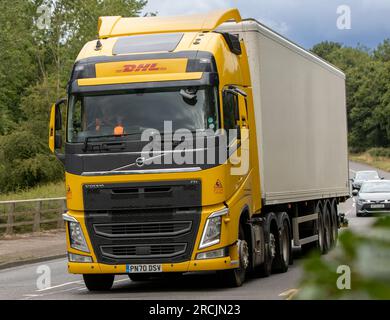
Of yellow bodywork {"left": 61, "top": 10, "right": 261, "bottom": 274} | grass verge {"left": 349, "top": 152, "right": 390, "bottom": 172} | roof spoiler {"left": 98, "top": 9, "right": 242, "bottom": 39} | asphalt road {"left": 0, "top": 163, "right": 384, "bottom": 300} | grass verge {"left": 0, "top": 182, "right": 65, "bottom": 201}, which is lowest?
grass verge {"left": 349, "top": 152, "right": 390, "bottom": 172}

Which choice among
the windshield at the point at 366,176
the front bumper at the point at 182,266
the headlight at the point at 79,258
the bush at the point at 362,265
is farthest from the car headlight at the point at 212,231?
the windshield at the point at 366,176

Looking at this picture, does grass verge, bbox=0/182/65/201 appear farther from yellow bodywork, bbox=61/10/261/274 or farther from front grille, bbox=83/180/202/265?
front grille, bbox=83/180/202/265

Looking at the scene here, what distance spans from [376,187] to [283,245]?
27.0m

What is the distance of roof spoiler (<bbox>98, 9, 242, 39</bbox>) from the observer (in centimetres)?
1491

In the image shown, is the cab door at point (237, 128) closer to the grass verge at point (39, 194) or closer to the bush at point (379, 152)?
the grass verge at point (39, 194)

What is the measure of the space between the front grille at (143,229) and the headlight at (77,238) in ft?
0.78

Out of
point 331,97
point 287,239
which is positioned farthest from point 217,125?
point 331,97

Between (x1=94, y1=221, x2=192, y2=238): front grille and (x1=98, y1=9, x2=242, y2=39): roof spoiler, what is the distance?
2.94 meters

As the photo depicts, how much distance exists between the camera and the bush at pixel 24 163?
163 feet

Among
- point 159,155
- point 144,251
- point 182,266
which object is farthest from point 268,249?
point 159,155

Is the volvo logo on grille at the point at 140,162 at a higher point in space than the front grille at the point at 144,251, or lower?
higher

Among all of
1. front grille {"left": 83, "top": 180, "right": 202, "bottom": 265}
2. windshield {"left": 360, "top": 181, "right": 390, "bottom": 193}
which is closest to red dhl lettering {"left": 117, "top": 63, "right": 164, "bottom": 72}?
front grille {"left": 83, "top": 180, "right": 202, "bottom": 265}

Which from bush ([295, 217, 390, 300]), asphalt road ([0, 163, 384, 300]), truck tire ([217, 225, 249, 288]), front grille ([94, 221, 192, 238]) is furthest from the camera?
truck tire ([217, 225, 249, 288])
